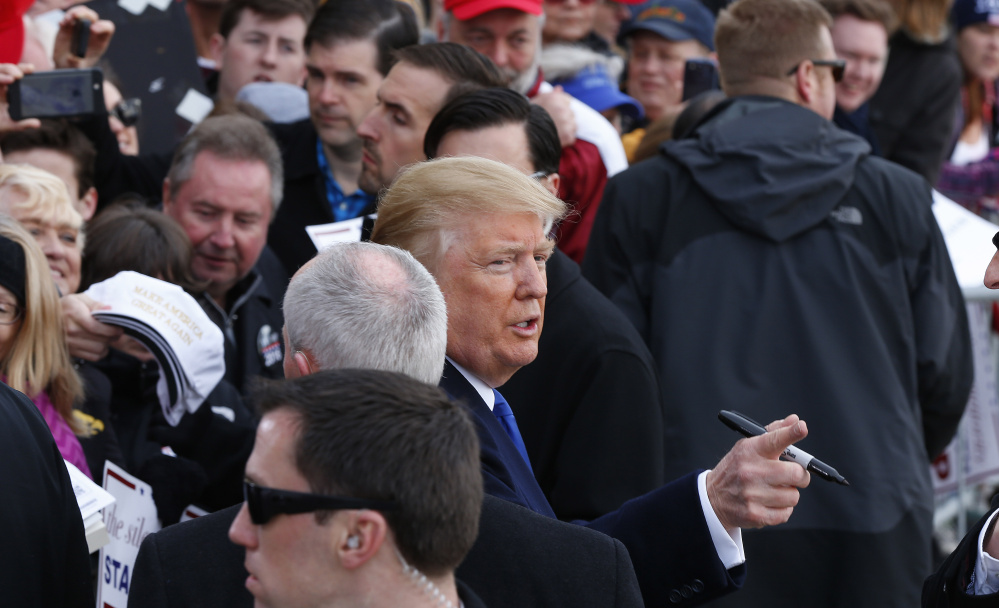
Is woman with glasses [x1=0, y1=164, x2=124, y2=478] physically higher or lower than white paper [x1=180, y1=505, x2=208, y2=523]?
higher

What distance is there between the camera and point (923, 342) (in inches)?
159

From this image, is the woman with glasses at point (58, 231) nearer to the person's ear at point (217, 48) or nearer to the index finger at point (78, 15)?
the index finger at point (78, 15)

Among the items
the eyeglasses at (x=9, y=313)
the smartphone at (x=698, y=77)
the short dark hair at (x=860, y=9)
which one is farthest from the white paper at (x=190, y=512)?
the short dark hair at (x=860, y=9)

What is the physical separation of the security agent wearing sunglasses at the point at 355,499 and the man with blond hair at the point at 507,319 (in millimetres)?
790

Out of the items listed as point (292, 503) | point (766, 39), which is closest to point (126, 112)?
point (766, 39)

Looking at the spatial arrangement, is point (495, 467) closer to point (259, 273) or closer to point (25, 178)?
point (25, 178)

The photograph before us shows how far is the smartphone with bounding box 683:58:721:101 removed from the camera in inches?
244

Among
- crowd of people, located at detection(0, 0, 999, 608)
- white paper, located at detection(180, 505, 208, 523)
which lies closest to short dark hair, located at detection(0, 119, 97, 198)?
crowd of people, located at detection(0, 0, 999, 608)

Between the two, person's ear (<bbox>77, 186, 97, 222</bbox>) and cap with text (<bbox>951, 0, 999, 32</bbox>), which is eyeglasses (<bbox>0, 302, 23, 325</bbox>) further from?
cap with text (<bbox>951, 0, 999, 32</bbox>)

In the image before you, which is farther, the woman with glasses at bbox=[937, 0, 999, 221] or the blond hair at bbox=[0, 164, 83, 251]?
the woman with glasses at bbox=[937, 0, 999, 221]

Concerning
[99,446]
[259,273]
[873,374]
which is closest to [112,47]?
[259,273]

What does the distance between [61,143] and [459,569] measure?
111 inches

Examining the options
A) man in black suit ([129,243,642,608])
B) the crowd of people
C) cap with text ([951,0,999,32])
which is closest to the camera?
the crowd of people

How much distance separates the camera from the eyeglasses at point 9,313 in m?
3.08
